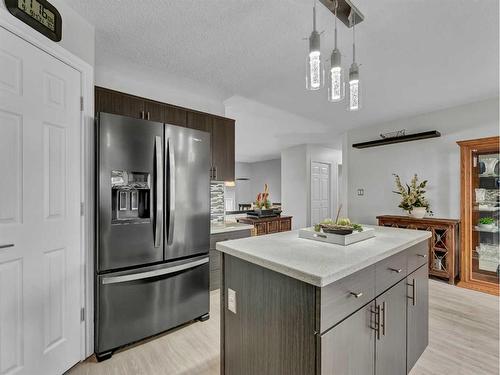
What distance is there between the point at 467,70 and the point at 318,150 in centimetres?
426

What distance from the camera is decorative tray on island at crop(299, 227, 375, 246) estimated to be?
149 cm

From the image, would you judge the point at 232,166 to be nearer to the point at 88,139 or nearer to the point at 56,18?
the point at 88,139

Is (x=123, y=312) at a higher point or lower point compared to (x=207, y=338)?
higher

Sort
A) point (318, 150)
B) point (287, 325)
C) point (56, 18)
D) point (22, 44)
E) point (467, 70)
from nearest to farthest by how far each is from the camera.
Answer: point (287, 325) → point (22, 44) → point (56, 18) → point (467, 70) → point (318, 150)

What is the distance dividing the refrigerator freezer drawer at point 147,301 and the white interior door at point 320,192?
472cm

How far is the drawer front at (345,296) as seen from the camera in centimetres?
100

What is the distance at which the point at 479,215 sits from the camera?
3.22 m


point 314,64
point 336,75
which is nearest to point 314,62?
point 314,64

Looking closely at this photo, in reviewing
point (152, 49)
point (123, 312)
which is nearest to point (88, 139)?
point (152, 49)

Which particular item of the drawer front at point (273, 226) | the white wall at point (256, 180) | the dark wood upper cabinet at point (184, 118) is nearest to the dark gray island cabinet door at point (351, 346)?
the dark wood upper cabinet at point (184, 118)

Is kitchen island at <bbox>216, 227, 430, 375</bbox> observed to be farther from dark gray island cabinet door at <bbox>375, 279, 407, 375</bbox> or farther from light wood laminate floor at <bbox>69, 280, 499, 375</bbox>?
light wood laminate floor at <bbox>69, 280, 499, 375</bbox>

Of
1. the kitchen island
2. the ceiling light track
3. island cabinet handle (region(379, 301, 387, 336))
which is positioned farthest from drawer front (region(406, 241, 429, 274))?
the ceiling light track

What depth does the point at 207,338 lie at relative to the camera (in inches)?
83.7

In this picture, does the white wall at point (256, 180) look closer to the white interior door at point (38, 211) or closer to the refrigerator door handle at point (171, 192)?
the refrigerator door handle at point (171, 192)
